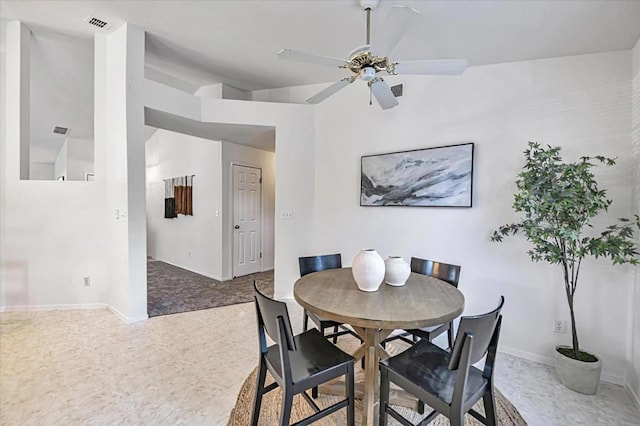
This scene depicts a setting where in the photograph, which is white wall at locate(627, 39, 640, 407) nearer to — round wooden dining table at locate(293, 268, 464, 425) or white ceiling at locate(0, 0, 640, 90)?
white ceiling at locate(0, 0, 640, 90)

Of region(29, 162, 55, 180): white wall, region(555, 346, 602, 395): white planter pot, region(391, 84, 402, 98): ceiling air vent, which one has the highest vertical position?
region(391, 84, 402, 98): ceiling air vent

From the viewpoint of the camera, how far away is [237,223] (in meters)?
5.24

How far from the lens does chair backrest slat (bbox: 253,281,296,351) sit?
1.34 metres

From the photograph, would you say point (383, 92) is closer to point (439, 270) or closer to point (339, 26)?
point (339, 26)

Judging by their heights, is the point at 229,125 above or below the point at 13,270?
above

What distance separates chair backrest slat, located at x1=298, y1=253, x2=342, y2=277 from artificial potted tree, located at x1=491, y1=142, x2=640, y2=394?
4.99 feet

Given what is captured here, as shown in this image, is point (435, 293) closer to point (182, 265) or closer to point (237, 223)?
point (237, 223)

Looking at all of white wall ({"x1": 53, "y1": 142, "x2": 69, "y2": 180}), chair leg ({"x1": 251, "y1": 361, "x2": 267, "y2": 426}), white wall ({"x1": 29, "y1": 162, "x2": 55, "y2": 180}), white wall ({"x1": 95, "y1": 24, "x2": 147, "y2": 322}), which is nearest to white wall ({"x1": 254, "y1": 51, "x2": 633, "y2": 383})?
chair leg ({"x1": 251, "y1": 361, "x2": 267, "y2": 426})

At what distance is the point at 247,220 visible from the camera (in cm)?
544

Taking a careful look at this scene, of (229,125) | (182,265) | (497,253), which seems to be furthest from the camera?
(182,265)

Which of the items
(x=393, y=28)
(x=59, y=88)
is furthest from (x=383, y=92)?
(x=59, y=88)

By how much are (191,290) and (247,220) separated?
5.14 feet

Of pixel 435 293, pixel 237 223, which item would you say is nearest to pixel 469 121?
pixel 435 293

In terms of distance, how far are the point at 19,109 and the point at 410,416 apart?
16.3 ft
